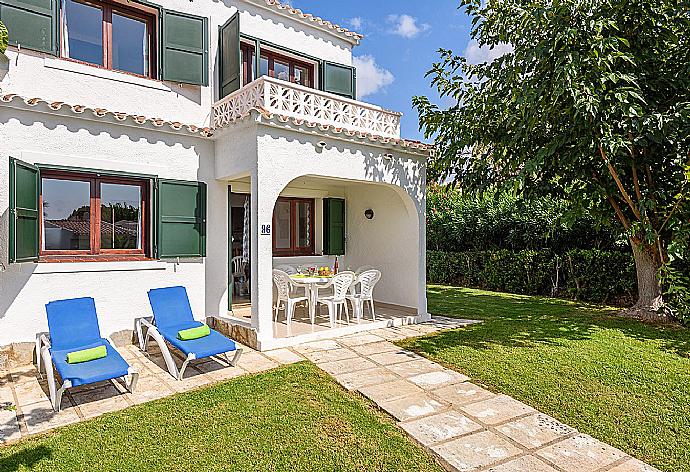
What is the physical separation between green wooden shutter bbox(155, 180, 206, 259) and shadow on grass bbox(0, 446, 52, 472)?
512 cm

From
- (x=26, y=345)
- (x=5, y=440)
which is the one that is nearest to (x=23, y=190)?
(x=26, y=345)

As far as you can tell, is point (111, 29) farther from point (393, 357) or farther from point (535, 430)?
point (535, 430)

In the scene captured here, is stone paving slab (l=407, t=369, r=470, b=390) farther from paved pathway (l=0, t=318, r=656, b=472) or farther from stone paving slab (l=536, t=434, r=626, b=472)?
stone paving slab (l=536, t=434, r=626, b=472)

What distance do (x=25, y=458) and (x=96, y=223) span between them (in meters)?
5.49

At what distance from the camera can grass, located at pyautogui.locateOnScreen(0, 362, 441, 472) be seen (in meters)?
4.86

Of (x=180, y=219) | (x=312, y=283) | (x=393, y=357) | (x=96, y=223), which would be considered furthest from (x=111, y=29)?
(x=393, y=357)

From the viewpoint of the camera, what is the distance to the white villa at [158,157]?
334 inches

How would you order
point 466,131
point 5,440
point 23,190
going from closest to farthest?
1. point 5,440
2. point 23,190
3. point 466,131

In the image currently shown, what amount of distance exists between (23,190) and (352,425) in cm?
666

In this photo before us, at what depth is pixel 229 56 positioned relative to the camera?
11.0 m

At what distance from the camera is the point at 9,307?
826 cm

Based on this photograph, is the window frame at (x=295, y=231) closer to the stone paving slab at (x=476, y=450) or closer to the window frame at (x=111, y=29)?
the window frame at (x=111, y=29)

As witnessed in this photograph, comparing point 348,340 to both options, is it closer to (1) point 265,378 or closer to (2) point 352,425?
→ (1) point 265,378

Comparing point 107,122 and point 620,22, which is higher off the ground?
point 620,22
